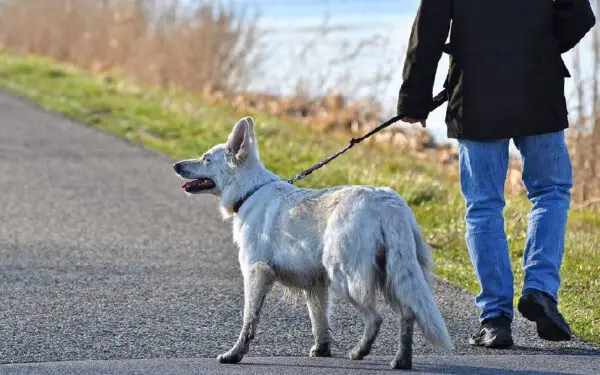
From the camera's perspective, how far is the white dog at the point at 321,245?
6301mm

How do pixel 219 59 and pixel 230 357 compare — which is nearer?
pixel 230 357

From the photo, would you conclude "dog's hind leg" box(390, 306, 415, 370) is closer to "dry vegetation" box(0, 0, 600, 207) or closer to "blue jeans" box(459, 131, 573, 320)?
"blue jeans" box(459, 131, 573, 320)

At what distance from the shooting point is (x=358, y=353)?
669 cm

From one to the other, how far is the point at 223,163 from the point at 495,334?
1.60 m

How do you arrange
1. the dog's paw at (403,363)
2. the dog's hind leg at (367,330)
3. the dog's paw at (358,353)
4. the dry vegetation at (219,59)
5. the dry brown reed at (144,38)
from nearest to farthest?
the dog's paw at (403,363) → the dog's hind leg at (367,330) → the dog's paw at (358,353) → the dry vegetation at (219,59) → the dry brown reed at (144,38)

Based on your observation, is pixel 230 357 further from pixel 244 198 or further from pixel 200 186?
pixel 200 186

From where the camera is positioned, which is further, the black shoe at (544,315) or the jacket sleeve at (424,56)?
the jacket sleeve at (424,56)

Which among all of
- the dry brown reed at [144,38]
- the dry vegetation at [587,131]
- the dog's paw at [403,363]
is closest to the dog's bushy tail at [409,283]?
the dog's paw at [403,363]

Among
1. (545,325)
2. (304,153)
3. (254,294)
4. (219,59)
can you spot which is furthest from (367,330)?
(219,59)

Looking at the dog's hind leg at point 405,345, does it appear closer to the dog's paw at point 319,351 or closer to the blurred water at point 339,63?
the dog's paw at point 319,351

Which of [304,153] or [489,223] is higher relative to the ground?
[489,223]

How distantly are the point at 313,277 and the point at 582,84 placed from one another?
245 inches

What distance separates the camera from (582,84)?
12273 mm

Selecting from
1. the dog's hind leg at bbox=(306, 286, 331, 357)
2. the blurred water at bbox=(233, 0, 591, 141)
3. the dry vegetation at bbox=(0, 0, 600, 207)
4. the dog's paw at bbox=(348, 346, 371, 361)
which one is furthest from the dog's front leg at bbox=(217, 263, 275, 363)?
the blurred water at bbox=(233, 0, 591, 141)
